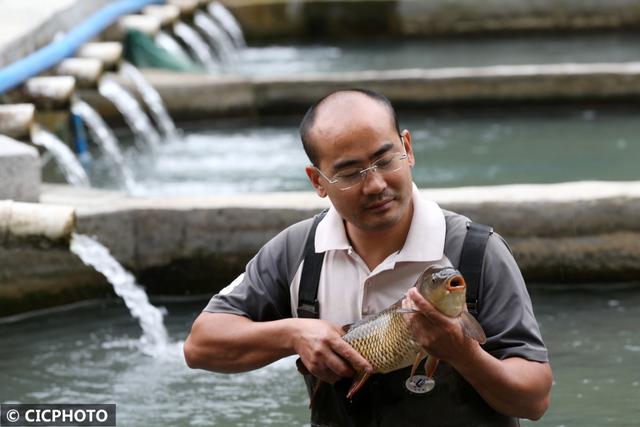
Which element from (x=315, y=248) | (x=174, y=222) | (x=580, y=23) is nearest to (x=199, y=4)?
(x=580, y=23)

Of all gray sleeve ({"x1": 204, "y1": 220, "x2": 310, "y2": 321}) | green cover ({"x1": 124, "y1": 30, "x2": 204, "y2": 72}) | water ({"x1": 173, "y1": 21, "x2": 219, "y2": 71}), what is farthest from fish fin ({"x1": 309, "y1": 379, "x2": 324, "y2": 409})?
water ({"x1": 173, "y1": 21, "x2": 219, "y2": 71})

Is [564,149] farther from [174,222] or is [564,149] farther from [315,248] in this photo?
[315,248]

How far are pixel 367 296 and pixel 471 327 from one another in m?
0.43

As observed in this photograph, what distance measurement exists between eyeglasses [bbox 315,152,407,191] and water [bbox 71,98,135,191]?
620 centimetres

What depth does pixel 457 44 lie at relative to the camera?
15344 millimetres

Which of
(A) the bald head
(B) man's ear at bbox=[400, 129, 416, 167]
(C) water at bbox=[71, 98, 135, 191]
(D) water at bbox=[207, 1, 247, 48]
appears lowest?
(D) water at bbox=[207, 1, 247, 48]

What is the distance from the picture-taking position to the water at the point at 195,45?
45.5 feet

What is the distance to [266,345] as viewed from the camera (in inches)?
116

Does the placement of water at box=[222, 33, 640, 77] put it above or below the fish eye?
below

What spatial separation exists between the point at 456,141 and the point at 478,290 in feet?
24.1

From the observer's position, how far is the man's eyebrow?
9.34 feet

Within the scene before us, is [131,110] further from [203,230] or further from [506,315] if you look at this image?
[506,315]

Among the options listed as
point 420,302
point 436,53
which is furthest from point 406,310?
point 436,53

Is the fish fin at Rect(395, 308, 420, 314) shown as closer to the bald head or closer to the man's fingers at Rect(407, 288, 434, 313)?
the man's fingers at Rect(407, 288, 434, 313)
